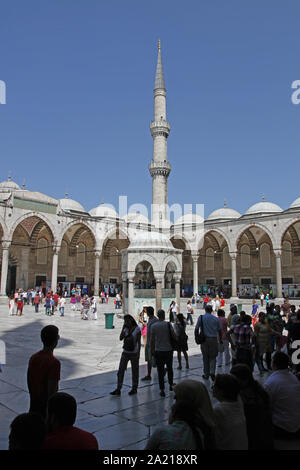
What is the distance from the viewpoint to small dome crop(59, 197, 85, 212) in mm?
33684

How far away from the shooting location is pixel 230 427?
7.94 ft

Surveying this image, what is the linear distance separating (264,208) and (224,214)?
4414 millimetres

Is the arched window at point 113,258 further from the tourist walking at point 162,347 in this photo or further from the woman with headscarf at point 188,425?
the woman with headscarf at point 188,425

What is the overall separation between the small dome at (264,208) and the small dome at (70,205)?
16.1 m

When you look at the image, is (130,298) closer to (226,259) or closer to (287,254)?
(287,254)

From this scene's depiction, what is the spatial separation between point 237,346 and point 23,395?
3063 millimetres

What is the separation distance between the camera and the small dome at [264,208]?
32250 mm

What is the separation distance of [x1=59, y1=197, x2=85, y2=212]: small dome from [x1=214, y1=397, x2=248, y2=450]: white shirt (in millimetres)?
31988

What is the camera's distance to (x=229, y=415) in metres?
2.46

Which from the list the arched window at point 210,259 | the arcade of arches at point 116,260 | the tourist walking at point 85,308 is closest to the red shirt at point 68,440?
the tourist walking at point 85,308

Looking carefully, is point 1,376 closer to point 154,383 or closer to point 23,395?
point 23,395

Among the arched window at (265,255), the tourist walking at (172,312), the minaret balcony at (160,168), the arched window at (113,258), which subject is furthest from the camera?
the arched window at (113,258)

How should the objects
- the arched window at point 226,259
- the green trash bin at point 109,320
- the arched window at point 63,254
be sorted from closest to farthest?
the green trash bin at point 109,320, the arched window at point 63,254, the arched window at point 226,259
